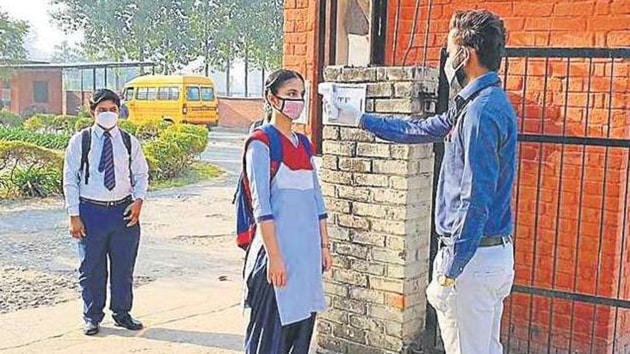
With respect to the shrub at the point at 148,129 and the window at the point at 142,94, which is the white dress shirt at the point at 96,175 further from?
the window at the point at 142,94

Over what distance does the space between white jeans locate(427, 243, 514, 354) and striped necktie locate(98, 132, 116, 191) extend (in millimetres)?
2708

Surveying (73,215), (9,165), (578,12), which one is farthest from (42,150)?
(578,12)

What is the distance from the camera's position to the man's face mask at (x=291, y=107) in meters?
3.41

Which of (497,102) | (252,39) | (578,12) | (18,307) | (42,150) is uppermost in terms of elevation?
(252,39)

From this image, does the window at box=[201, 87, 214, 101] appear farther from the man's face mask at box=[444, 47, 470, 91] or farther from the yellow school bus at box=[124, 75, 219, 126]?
the man's face mask at box=[444, 47, 470, 91]

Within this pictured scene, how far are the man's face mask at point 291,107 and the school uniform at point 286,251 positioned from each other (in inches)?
4.4

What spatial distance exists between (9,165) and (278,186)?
971cm

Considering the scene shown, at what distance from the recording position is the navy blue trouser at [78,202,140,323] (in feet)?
15.9

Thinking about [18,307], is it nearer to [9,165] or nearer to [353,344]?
[353,344]

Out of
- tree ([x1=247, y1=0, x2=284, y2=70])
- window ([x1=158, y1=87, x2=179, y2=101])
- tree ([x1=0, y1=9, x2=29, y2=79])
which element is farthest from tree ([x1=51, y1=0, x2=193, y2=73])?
window ([x1=158, y1=87, x2=179, y2=101])

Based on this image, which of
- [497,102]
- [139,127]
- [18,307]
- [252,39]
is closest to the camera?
[497,102]

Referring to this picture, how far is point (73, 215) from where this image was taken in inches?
187

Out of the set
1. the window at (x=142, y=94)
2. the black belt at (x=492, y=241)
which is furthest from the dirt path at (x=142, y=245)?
the window at (x=142, y=94)

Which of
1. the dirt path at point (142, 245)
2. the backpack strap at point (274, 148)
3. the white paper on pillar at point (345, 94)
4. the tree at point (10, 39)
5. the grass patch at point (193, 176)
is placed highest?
the tree at point (10, 39)
